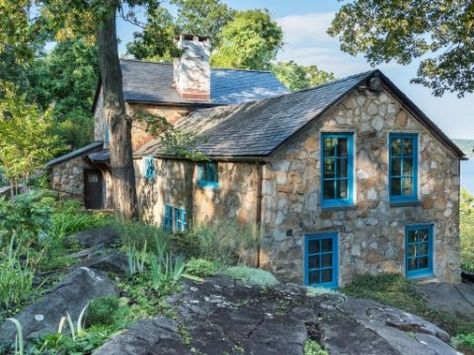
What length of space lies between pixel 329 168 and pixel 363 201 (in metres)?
1.21

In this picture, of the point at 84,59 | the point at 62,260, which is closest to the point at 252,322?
the point at 62,260

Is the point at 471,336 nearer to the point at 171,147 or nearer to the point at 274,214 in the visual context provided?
the point at 274,214

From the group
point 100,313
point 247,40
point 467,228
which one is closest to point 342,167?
point 100,313

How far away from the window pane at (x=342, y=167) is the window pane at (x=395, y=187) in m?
1.51

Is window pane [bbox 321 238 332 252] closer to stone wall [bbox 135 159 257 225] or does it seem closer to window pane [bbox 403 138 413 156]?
stone wall [bbox 135 159 257 225]

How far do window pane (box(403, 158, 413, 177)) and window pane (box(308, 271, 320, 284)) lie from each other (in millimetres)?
3627

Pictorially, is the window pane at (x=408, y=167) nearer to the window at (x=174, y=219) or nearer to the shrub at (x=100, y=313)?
the window at (x=174, y=219)

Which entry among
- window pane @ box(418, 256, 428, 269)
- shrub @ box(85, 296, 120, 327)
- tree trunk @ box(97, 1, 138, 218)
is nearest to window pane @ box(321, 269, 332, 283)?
window pane @ box(418, 256, 428, 269)

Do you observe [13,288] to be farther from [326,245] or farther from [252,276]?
[326,245]

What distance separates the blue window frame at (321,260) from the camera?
35.5 feet

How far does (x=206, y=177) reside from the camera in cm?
1257

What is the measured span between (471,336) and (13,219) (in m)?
6.89

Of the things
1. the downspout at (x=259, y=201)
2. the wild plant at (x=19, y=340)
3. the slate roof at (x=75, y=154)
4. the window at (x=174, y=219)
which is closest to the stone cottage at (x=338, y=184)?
the downspout at (x=259, y=201)

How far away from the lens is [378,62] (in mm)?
13797
